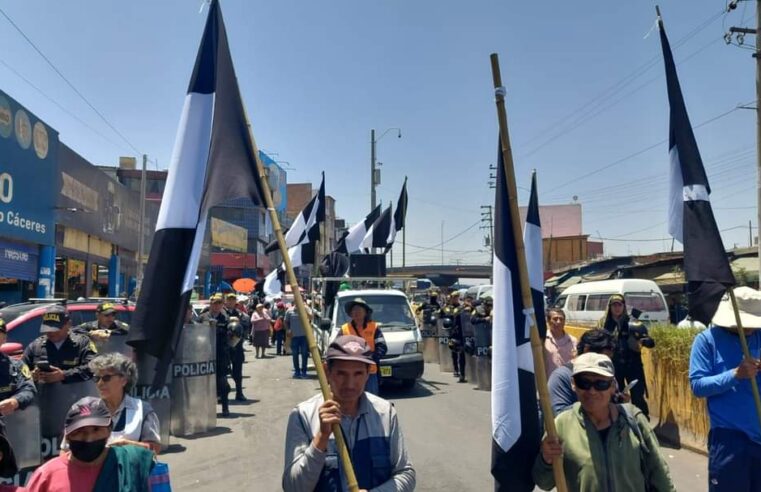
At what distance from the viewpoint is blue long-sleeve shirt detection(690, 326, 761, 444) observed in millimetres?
3912

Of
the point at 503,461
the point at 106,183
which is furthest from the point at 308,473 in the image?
the point at 106,183

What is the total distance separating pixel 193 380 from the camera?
8875 millimetres

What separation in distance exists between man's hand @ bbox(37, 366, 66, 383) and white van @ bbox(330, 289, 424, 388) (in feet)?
21.0

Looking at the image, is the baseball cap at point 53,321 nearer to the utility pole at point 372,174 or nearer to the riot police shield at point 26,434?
Answer: the riot police shield at point 26,434

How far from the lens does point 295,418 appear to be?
2.79 metres

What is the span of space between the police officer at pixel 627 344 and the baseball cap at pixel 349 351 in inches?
224

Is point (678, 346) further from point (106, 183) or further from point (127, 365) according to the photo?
point (106, 183)

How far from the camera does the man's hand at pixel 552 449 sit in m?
3.01

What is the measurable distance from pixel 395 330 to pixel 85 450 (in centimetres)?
1002

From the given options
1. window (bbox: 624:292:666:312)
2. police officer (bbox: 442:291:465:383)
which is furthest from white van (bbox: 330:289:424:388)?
window (bbox: 624:292:666:312)

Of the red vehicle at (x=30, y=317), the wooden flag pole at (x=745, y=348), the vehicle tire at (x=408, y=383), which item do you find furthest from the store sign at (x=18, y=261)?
the wooden flag pole at (x=745, y=348)

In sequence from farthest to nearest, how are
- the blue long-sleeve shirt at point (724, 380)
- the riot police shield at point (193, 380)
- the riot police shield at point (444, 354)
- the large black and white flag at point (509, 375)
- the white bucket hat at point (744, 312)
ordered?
the riot police shield at point (444, 354) < the riot police shield at point (193, 380) < the white bucket hat at point (744, 312) < the blue long-sleeve shirt at point (724, 380) < the large black and white flag at point (509, 375)

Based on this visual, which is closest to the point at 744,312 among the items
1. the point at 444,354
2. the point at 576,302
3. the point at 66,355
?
the point at 66,355

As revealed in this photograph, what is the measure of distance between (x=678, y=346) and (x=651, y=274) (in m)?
25.6
